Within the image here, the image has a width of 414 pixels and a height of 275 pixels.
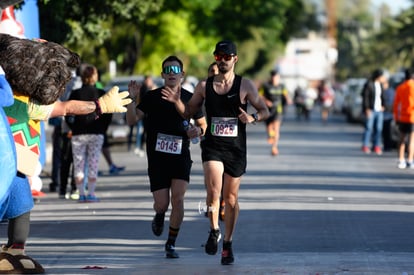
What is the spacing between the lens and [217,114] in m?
11.2

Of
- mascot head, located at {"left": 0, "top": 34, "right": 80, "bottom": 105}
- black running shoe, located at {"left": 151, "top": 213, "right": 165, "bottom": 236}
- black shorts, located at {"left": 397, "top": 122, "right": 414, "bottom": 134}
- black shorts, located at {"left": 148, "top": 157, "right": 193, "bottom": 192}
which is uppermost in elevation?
mascot head, located at {"left": 0, "top": 34, "right": 80, "bottom": 105}

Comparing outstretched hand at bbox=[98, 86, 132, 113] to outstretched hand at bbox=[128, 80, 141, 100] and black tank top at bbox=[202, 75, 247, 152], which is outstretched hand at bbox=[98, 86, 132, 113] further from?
black tank top at bbox=[202, 75, 247, 152]

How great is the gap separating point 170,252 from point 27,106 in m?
2.34

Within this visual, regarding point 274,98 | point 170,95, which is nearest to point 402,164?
point 274,98

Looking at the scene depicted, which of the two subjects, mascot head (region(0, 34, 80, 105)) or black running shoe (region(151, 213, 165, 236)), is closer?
mascot head (region(0, 34, 80, 105))

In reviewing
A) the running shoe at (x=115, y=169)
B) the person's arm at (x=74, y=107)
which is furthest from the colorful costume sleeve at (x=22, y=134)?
the running shoe at (x=115, y=169)

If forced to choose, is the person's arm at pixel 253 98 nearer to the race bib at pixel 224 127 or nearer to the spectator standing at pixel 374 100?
the race bib at pixel 224 127

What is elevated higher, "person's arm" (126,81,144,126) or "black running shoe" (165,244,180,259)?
"person's arm" (126,81,144,126)

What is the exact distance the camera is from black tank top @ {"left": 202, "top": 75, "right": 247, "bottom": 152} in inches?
442

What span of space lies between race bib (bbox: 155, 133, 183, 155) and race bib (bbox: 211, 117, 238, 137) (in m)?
0.69

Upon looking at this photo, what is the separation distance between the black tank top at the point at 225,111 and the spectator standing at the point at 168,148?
15.0 inches

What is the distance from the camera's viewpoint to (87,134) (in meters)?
17.1

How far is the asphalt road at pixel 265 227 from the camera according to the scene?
1097cm

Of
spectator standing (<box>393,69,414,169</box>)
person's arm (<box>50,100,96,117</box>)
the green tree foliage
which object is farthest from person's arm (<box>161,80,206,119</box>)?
spectator standing (<box>393,69,414,169</box>)
